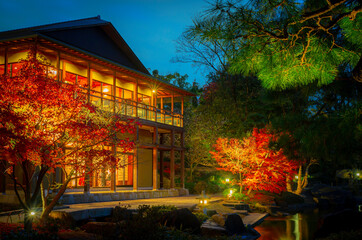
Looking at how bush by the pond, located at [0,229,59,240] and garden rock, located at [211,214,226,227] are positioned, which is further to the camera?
garden rock, located at [211,214,226,227]

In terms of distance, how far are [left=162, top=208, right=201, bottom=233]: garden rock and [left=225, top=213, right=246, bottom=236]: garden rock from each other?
64.1 inches

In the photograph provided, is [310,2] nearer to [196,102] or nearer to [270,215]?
[270,215]

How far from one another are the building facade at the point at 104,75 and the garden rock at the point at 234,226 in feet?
16.2

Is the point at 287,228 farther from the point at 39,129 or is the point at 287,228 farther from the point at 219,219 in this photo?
the point at 39,129

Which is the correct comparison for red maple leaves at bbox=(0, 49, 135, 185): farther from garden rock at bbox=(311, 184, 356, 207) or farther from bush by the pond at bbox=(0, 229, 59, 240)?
garden rock at bbox=(311, 184, 356, 207)

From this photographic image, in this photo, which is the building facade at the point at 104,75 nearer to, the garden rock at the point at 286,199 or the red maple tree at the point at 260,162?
the red maple tree at the point at 260,162

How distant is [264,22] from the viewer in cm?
421

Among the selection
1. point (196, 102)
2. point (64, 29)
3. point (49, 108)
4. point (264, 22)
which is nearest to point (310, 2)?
point (264, 22)

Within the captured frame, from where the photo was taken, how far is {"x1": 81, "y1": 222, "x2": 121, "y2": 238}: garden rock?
26.7ft

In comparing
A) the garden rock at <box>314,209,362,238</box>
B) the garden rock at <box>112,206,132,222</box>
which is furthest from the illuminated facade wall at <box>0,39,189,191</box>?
the garden rock at <box>314,209,362,238</box>

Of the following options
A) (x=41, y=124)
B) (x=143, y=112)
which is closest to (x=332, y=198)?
(x=143, y=112)

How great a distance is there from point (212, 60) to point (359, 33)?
876 inches

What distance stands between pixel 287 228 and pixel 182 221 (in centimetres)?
628

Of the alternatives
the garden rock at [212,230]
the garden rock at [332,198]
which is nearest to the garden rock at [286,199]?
the garden rock at [332,198]
